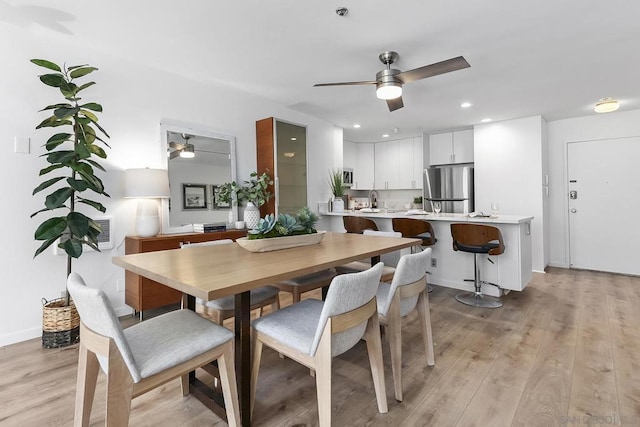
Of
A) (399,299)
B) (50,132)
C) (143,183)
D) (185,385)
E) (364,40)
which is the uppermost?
(364,40)

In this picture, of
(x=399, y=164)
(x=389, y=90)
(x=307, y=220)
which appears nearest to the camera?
(x=307, y=220)

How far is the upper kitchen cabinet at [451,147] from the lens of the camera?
5.64 meters

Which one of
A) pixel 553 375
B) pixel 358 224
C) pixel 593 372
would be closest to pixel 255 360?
pixel 553 375

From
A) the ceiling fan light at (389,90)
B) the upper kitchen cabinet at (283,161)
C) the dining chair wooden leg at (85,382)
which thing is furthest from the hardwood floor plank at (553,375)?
the upper kitchen cabinet at (283,161)

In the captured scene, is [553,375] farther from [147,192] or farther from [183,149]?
[183,149]

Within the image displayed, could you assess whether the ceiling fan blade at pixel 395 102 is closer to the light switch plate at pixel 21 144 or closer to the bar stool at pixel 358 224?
the bar stool at pixel 358 224

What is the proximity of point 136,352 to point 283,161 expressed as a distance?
3.17m

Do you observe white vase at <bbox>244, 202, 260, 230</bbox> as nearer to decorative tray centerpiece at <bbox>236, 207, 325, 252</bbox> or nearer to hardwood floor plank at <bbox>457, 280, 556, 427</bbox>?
decorative tray centerpiece at <bbox>236, 207, 325, 252</bbox>

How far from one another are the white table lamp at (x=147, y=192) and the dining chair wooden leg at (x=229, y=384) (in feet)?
6.45

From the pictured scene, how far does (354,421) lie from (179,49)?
9.93ft

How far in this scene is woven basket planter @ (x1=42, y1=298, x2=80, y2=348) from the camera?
7.74ft

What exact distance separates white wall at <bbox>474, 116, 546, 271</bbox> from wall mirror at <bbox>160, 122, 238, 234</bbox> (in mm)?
4040

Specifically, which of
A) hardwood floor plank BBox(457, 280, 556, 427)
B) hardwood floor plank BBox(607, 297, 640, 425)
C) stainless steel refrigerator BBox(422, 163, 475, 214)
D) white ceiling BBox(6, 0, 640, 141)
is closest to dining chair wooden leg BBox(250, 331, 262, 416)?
hardwood floor plank BBox(457, 280, 556, 427)

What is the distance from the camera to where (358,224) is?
421 cm
